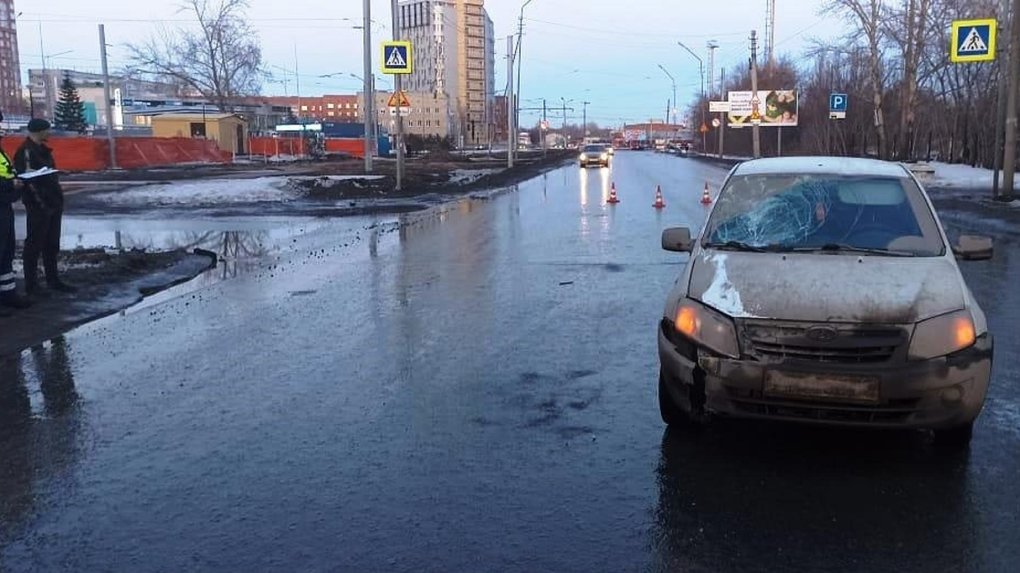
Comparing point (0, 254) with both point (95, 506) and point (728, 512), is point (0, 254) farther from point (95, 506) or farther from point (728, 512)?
point (728, 512)

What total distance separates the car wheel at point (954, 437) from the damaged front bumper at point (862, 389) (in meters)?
0.17

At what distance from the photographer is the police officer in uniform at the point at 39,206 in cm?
949

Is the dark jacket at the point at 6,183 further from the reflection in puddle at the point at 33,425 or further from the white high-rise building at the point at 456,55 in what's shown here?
the white high-rise building at the point at 456,55

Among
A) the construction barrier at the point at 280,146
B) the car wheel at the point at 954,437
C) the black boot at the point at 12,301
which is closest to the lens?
the car wheel at the point at 954,437

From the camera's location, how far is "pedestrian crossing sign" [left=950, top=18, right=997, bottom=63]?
849 inches

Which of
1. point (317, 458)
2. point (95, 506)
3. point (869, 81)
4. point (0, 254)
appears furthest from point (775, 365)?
point (869, 81)

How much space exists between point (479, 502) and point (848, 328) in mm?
2067

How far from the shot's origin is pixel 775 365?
4.59m

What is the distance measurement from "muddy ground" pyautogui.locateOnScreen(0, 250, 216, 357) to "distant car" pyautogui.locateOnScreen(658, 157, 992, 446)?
234 inches

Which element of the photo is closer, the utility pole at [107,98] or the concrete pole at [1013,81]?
the concrete pole at [1013,81]

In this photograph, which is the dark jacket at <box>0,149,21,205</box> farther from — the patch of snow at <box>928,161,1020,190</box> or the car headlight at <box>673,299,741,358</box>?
the patch of snow at <box>928,161,1020,190</box>

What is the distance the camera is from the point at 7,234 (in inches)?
350

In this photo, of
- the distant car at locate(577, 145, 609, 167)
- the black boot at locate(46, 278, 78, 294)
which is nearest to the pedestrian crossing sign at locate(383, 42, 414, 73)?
the black boot at locate(46, 278, 78, 294)

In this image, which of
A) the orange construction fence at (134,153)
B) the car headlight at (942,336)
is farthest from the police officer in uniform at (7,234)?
the orange construction fence at (134,153)
